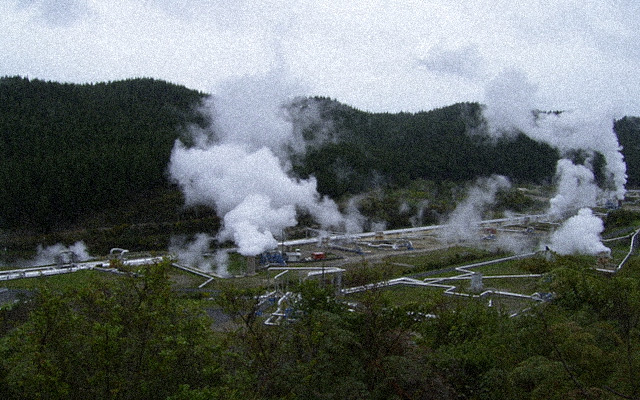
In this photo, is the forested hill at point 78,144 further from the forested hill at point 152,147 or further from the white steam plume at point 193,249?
the white steam plume at point 193,249

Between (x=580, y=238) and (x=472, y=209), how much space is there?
17.4 m

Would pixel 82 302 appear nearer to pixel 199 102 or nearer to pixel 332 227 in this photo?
pixel 332 227

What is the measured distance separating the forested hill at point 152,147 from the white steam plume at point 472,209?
2.31 meters

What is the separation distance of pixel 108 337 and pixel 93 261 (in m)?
23.7

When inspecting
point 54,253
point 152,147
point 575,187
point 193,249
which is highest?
point 152,147

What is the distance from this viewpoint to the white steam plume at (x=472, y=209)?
133 feet

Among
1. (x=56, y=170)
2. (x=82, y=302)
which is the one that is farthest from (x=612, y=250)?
(x=56, y=170)

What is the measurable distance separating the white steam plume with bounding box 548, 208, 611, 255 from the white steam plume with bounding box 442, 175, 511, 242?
7105 millimetres

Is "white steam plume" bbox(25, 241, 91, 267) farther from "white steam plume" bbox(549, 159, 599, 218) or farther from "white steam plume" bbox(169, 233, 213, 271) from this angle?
"white steam plume" bbox(549, 159, 599, 218)

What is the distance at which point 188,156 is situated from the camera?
131 ft

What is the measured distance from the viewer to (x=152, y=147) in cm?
4181

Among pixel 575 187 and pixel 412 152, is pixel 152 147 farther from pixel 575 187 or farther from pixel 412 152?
pixel 575 187

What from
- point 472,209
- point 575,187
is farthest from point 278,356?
point 575,187

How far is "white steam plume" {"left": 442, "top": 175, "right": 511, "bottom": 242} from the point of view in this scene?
133ft
